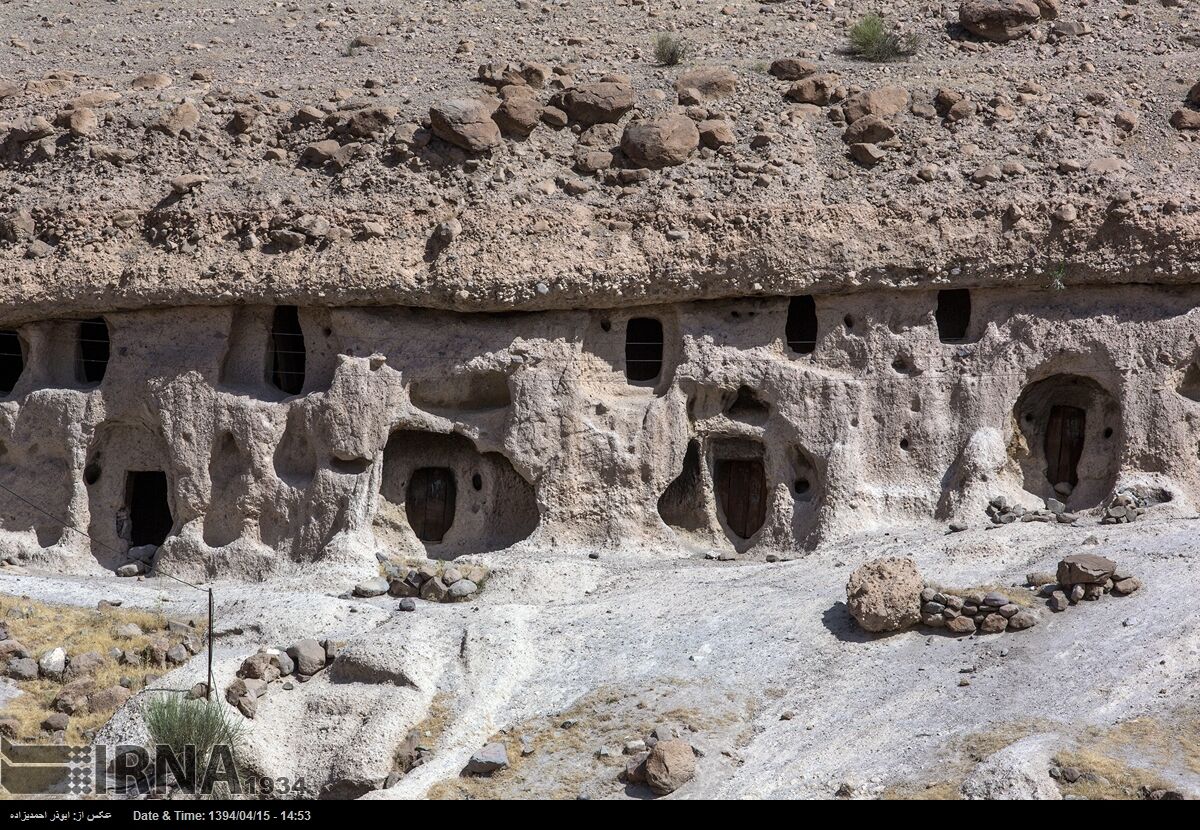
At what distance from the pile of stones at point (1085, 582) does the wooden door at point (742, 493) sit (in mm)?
4555

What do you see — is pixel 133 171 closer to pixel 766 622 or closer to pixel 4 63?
pixel 4 63

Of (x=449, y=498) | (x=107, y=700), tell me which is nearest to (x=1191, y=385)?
Result: (x=449, y=498)

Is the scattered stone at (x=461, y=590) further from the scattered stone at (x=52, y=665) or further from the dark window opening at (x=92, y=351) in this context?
the dark window opening at (x=92, y=351)

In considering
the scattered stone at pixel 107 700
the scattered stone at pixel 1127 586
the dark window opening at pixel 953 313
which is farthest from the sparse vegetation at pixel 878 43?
the scattered stone at pixel 107 700

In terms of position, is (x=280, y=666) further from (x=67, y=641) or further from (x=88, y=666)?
(x=67, y=641)

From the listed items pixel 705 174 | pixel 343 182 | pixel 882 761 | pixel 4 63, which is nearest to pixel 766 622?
pixel 882 761

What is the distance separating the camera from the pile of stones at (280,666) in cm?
1430

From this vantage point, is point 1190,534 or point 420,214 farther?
point 420,214

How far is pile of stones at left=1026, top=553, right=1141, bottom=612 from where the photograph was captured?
14359 millimetres

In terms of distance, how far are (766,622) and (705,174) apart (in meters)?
6.05

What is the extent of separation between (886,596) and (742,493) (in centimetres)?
457

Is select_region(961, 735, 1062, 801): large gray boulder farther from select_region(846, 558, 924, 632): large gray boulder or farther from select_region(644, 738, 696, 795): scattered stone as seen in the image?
select_region(846, 558, 924, 632): large gray boulder

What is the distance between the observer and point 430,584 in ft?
54.5
